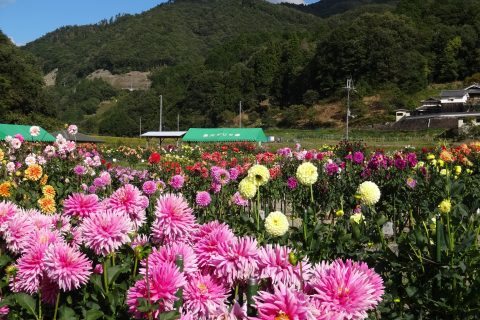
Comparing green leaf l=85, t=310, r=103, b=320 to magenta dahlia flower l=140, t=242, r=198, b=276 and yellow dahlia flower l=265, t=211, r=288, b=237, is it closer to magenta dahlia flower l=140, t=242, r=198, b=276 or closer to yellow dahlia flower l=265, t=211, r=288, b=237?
magenta dahlia flower l=140, t=242, r=198, b=276

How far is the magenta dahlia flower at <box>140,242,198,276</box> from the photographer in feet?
4.52

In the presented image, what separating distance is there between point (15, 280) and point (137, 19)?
208780 mm

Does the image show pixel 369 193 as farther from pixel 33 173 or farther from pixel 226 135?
pixel 226 135

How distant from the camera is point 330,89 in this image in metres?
89.6

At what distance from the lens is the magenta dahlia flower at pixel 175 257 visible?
4.52 feet

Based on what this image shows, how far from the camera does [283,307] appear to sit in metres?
1.06

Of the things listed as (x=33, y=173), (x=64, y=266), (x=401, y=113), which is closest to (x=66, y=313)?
(x=64, y=266)

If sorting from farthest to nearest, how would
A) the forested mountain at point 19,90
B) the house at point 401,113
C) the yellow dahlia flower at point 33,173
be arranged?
the house at point 401,113, the forested mountain at point 19,90, the yellow dahlia flower at point 33,173

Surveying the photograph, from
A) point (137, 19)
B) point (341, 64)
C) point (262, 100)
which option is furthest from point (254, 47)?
point (137, 19)

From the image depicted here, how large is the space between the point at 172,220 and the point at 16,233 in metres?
0.61

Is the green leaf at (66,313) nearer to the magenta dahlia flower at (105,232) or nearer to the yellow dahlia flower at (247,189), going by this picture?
the magenta dahlia flower at (105,232)

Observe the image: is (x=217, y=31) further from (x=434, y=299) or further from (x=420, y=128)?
(x=434, y=299)

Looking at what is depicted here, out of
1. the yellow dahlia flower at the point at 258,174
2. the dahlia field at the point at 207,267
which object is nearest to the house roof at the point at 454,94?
the dahlia field at the point at 207,267

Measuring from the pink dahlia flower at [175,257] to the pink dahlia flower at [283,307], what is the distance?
351 millimetres
